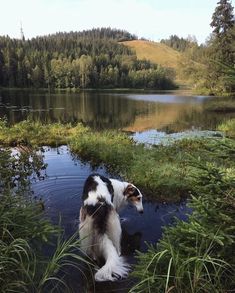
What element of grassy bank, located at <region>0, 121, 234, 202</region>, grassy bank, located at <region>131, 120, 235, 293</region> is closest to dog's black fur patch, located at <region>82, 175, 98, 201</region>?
grassy bank, located at <region>0, 121, 234, 202</region>

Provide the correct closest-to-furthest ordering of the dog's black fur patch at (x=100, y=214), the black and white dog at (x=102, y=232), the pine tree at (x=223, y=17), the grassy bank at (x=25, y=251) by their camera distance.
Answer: the grassy bank at (x=25, y=251) → the black and white dog at (x=102, y=232) → the dog's black fur patch at (x=100, y=214) → the pine tree at (x=223, y=17)

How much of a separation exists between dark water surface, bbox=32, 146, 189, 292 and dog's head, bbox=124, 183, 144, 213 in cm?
60

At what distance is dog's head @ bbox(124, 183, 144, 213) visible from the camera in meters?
9.30

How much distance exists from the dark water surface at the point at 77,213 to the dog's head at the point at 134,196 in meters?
0.60

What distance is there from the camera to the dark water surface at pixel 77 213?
22.0ft

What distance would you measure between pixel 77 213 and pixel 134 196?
190 centimetres

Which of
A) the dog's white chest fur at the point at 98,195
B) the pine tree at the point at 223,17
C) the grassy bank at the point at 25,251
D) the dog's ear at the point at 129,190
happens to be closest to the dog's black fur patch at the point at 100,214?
the dog's white chest fur at the point at 98,195

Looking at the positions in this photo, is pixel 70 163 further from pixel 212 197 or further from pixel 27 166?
pixel 212 197

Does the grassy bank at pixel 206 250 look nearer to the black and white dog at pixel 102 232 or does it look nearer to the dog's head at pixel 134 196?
the black and white dog at pixel 102 232

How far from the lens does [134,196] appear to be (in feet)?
30.8

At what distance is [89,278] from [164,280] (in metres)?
2.78

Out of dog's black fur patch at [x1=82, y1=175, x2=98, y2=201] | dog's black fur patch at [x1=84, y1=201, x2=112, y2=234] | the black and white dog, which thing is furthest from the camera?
dog's black fur patch at [x1=82, y1=175, x2=98, y2=201]

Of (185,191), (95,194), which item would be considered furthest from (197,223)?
(185,191)

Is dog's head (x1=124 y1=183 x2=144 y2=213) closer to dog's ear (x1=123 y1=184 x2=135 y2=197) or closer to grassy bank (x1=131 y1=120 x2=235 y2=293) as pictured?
dog's ear (x1=123 y1=184 x2=135 y2=197)
